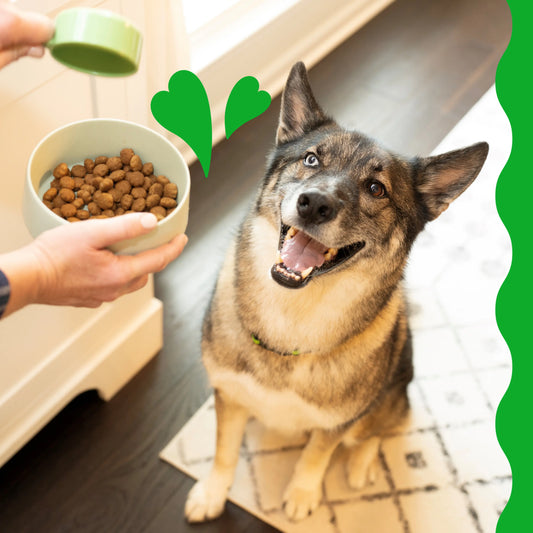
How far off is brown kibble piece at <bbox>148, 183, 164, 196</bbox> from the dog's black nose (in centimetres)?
27

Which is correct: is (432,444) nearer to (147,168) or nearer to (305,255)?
(305,255)

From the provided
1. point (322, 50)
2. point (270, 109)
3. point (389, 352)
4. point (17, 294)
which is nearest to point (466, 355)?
point (389, 352)

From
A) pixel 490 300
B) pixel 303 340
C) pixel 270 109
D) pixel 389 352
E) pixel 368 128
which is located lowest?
pixel 490 300

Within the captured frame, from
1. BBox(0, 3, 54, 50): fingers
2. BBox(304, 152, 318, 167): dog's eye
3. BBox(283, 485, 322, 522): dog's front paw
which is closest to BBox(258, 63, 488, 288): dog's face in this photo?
BBox(304, 152, 318, 167): dog's eye

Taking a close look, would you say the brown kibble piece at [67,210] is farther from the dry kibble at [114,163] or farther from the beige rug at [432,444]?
the beige rug at [432,444]

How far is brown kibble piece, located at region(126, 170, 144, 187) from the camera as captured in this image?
3.78ft

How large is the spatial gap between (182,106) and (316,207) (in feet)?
2.15

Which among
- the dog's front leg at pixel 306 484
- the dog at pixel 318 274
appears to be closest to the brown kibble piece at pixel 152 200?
the dog at pixel 318 274

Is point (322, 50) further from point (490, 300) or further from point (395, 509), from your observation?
point (395, 509)

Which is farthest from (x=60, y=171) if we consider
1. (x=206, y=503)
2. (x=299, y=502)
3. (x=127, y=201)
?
(x=299, y=502)

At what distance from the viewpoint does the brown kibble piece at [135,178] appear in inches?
45.4

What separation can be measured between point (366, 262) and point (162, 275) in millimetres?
1202

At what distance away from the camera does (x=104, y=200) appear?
1.13 m

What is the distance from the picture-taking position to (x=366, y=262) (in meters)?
1.26
